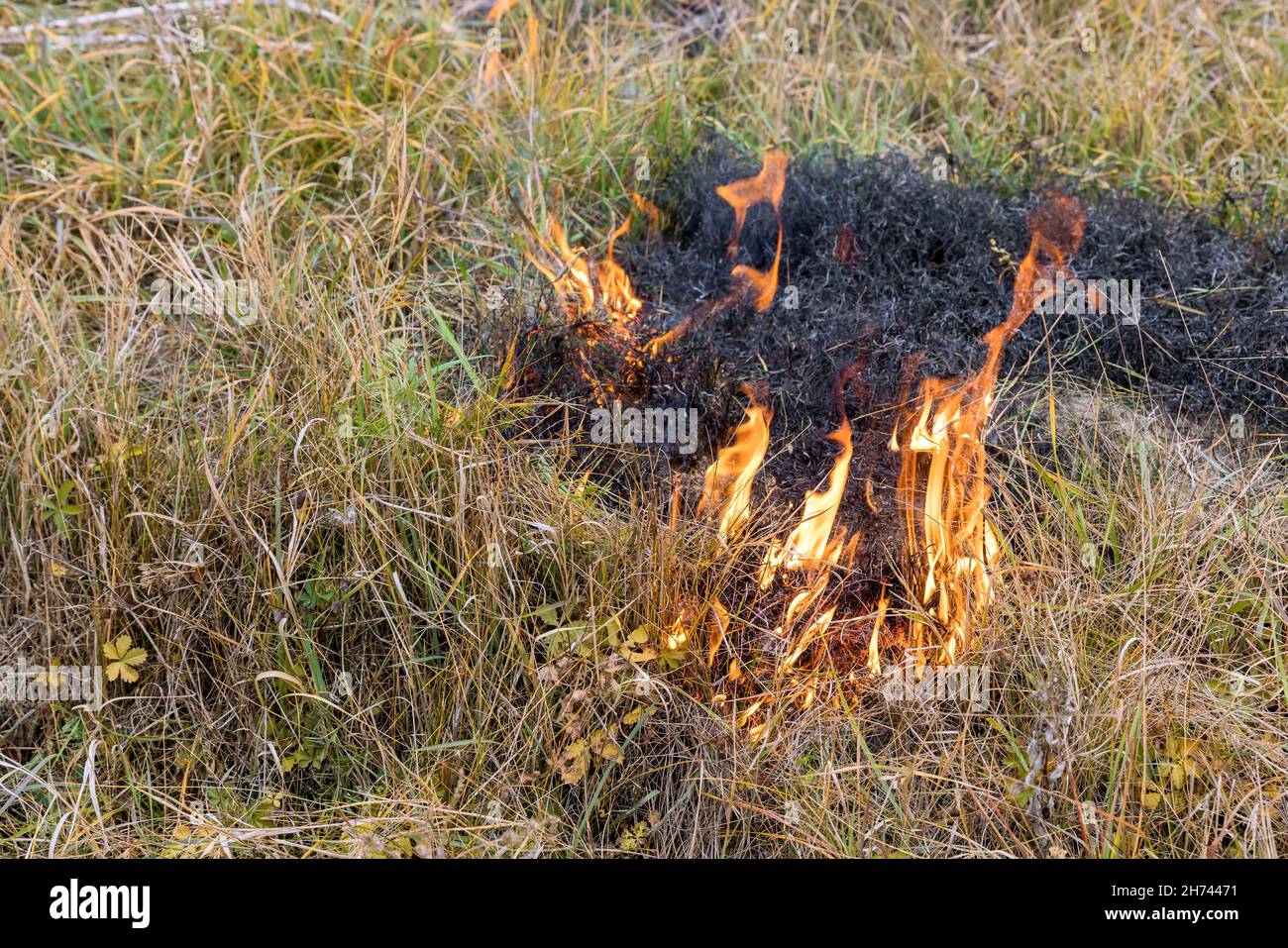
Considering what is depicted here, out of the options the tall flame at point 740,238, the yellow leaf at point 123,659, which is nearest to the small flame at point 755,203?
the tall flame at point 740,238

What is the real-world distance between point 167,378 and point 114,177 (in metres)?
0.88

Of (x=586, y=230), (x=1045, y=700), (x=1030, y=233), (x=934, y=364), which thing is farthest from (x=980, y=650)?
(x=586, y=230)

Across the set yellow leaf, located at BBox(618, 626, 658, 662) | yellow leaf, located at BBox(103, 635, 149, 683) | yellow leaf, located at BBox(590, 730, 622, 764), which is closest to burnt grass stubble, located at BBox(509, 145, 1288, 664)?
yellow leaf, located at BBox(618, 626, 658, 662)

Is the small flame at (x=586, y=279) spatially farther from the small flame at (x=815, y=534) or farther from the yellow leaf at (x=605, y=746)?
the yellow leaf at (x=605, y=746)

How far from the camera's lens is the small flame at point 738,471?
295cm

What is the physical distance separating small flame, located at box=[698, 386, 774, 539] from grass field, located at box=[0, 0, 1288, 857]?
100 millimetres

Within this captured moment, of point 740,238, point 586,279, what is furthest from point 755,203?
point 586,279

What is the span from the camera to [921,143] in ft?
14.4

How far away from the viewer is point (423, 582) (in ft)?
9.46

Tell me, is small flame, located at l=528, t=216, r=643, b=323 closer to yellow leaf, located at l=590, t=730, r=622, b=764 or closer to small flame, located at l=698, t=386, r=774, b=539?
small flame, located at l=698, t=386, r=774, b=539

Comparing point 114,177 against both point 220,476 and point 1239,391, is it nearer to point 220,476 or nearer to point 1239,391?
point 220,476

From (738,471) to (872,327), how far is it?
0.70 meters

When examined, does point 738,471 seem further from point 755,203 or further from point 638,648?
point 755,203

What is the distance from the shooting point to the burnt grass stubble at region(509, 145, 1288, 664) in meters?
3.16
